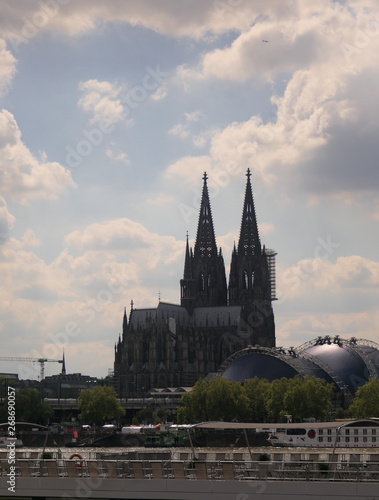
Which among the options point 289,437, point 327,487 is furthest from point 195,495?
point 289,437

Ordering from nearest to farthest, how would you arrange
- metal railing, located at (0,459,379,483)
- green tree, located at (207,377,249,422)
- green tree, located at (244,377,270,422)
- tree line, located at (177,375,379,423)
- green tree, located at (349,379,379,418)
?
metal railing, located at (0,459,379,483), green tree, located at (349,379,379,418), tree line, located at (177,375,379,423), green tree, located at (207,377,249,422), green tree, located at (244,377,270,422)

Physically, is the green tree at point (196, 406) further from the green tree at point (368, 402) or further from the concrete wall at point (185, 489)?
the concrete wall at point (185, 489)

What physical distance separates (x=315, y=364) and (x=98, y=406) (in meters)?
37.8

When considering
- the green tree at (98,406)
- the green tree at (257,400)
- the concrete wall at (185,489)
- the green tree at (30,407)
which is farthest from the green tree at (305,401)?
the concrete wall at (185,489)

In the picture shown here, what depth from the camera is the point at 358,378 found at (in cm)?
17350

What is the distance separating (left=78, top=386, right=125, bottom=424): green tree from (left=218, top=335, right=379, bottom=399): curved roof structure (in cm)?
2092

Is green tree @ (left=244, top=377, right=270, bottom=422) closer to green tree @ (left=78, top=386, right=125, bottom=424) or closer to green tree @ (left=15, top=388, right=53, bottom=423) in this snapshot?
green tree @ (left=78, top=386, right=125, bottom=424)

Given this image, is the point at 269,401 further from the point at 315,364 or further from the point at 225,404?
the point at 315,364

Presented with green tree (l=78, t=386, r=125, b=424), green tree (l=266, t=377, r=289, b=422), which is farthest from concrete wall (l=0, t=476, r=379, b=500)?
green tree (l=78, t=386, r=125, b=424)

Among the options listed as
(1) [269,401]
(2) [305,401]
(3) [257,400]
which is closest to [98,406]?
(3) [257,400]

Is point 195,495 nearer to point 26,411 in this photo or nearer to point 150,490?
point 150,490

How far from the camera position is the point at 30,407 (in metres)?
172

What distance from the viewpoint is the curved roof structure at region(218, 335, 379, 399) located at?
172 m

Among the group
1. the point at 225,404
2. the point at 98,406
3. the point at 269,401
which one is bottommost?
the point at 225,404
